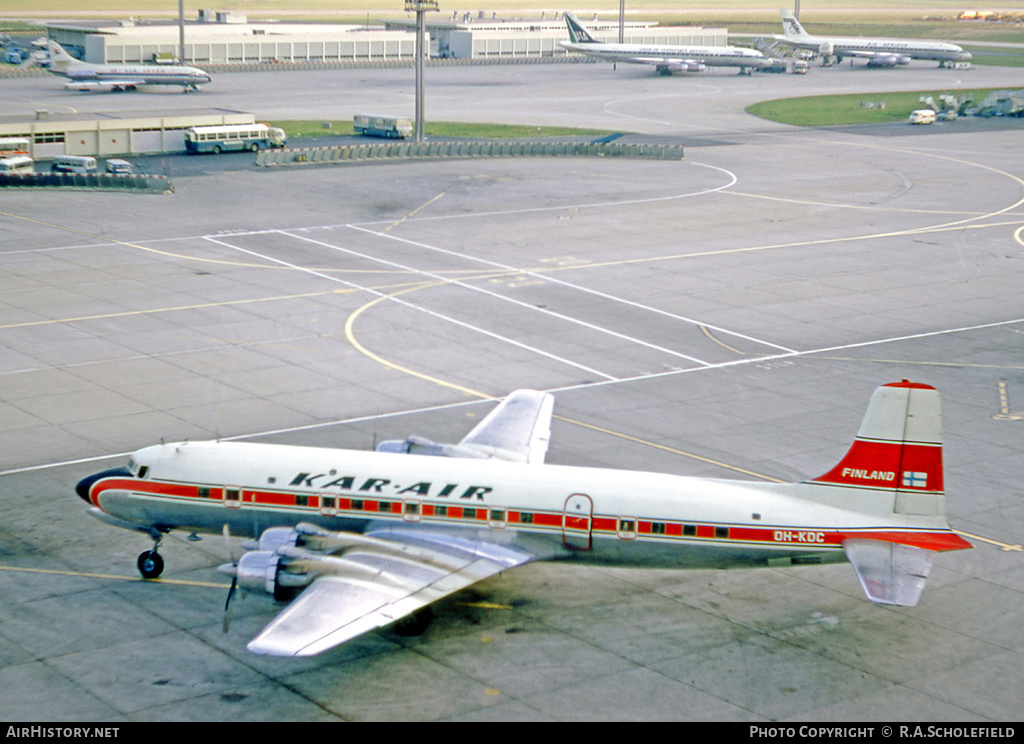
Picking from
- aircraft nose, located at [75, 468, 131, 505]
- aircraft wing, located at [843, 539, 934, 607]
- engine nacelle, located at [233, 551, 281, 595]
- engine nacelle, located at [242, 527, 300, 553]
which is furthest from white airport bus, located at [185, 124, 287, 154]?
aircraft wing, located at [843, 539, 934, 607]

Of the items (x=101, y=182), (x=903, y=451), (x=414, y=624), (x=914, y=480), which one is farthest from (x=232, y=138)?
(x=914, y=480)

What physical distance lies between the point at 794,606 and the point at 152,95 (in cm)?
14906

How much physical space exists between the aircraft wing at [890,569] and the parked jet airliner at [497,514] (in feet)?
0.16

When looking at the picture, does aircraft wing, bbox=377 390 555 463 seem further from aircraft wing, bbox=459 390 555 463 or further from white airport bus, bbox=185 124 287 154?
white airport bus, bbox=185 124 287 154

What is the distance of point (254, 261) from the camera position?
243ft

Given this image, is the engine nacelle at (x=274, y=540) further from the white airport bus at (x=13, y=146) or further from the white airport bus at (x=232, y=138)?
the white airport bus at (x=232, y=138)

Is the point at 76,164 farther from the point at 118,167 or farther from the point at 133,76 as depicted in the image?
the point at 133,76

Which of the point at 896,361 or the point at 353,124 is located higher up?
the point at 353,124

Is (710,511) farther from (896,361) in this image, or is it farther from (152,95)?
(152,95)

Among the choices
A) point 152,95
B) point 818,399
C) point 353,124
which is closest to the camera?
point 818,399

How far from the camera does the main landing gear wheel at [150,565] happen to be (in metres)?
33.3

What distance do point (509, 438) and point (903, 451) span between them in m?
12.9
